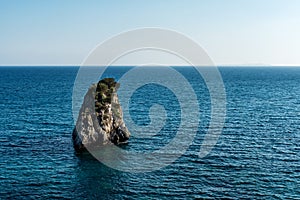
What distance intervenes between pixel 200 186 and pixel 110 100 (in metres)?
33.6

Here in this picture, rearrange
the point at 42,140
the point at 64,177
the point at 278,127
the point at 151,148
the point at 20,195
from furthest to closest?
1. the point at 278,127
2. the point at 42,140
3. the point at 151,148
4. the point at 64,177
5. the point at 20,195

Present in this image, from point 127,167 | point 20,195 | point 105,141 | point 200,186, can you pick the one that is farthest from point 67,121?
point 200,186

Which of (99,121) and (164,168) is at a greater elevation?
(99,121)

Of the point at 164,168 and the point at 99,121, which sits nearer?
the point at 164,168

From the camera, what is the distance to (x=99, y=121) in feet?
241

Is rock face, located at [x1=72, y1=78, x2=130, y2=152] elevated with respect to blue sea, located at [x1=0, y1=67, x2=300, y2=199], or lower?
elevated

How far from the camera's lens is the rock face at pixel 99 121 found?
71000 mm

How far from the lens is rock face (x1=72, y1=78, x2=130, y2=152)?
71.0 meters

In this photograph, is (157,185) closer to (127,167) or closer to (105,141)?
(127,167)

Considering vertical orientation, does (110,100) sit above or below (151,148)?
above

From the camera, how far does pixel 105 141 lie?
72938 millimetres

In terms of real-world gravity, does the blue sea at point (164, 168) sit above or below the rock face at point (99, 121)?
below

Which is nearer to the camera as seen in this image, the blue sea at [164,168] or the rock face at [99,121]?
the blue sea at [164,168]

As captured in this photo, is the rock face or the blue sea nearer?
the blue sea
